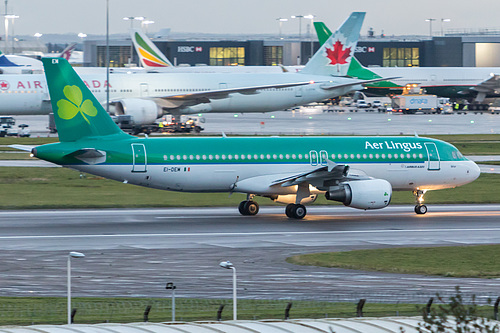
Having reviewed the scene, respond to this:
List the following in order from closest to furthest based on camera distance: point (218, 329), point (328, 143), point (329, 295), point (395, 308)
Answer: point (218, 329)
point (395, 308)
point (329, 295)
point (328, 143)

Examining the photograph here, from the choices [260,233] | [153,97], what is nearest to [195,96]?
[153,97]

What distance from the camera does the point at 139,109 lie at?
83.2m

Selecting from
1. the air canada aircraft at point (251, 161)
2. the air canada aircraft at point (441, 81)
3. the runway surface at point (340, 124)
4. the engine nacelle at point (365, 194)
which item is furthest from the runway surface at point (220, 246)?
the air canada aircraft at point (441, 81)

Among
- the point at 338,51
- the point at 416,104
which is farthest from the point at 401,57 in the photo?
the point at 338,51

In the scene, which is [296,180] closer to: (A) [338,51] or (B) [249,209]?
(B) [249,209]

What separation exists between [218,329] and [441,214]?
29.8 m

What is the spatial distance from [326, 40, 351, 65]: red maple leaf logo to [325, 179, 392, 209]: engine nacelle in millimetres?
55732

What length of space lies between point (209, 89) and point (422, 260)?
60775 mm

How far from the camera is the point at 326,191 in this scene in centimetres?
4172

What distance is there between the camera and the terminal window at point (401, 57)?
193500mm

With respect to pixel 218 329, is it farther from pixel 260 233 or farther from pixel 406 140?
pixel 406 140

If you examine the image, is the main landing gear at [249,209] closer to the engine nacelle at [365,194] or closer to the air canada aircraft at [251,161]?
the air canada aircraft at [251,161]

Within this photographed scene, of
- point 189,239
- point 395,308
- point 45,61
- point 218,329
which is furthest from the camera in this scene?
point 45,61

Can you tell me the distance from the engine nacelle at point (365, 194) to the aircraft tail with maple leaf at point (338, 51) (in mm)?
55387
